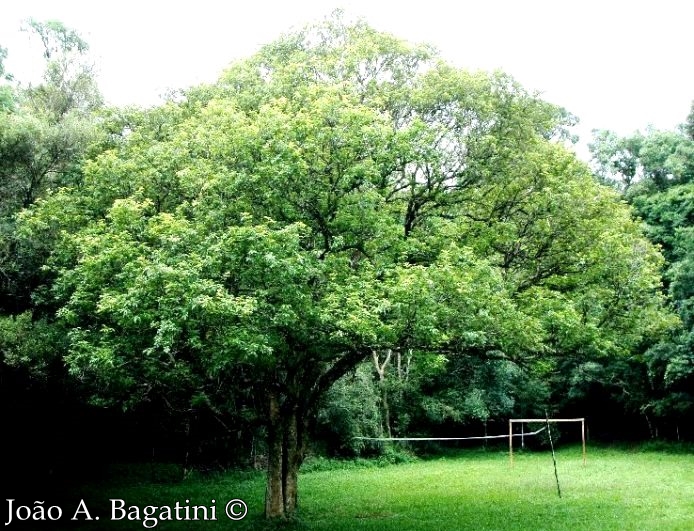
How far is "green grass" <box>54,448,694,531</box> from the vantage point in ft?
51.4

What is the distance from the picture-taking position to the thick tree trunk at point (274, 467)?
15844 mm

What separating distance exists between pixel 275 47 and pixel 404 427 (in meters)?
25.4

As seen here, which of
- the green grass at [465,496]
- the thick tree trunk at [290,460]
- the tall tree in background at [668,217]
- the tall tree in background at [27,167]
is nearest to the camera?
the green grass at [465,496]

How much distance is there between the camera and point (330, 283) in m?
13.0

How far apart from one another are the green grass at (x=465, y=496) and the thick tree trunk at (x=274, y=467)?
0.48 m

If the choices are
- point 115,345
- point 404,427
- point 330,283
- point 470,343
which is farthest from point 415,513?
point 404,427

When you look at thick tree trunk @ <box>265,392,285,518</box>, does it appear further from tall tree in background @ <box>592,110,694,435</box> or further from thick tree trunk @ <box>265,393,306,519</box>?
tall tree in background @ <box>592,110,694,435</box>

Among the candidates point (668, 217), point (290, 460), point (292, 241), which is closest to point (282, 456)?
point (290, 460)

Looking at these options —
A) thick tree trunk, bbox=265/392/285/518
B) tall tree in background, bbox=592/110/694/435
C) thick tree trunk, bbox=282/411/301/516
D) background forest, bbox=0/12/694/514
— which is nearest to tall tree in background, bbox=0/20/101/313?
background forest, bbox=0/12/694/514

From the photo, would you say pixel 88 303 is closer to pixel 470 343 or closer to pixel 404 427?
pixel 470 343

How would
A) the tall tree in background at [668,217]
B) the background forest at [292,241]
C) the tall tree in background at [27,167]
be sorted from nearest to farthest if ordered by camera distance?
the background forest at [292,241], the tall tree in background at [27,167], the tall tree in background at [668,217]

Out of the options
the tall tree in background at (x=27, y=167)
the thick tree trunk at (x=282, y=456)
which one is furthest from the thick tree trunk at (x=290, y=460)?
the tall tree in background at (x=27, y=167)

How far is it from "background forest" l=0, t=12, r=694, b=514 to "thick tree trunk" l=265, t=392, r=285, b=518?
0.05 meters

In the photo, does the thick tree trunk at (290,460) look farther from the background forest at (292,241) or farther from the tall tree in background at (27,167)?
the tall tree in background at (27,167)
